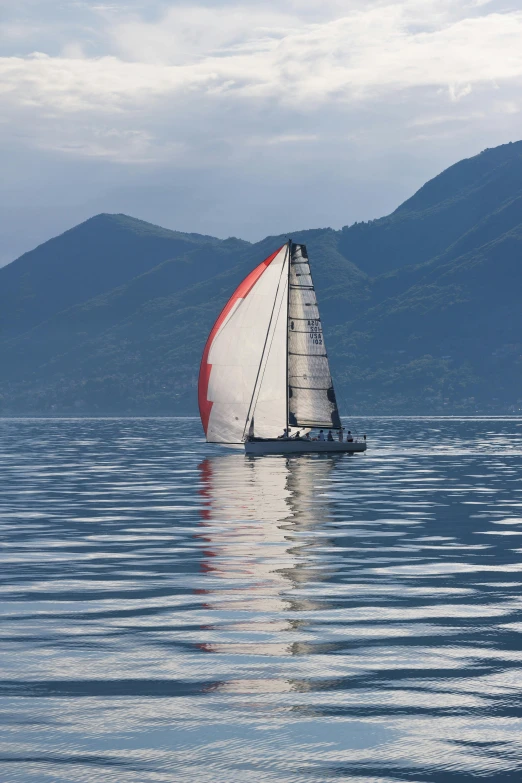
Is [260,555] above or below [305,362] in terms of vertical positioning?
below

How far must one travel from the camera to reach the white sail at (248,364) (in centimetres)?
8581

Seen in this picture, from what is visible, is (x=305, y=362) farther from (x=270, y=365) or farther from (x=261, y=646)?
(x=261, y=646)

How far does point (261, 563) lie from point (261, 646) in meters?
9.92

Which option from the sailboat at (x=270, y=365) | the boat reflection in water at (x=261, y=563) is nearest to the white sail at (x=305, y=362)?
the sailboat at (x=270, y=365)

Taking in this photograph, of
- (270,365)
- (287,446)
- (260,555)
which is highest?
(270,365)

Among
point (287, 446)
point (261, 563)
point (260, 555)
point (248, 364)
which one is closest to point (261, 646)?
point (261, 563)

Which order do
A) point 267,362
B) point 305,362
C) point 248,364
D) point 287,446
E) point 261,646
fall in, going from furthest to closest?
point 305,362 → point 267,362 → point 248,364 → point 287,446 → point 261,646

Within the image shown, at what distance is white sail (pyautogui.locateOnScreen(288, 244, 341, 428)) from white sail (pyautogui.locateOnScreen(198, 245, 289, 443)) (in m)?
0.73

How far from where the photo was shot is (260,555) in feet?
99.8

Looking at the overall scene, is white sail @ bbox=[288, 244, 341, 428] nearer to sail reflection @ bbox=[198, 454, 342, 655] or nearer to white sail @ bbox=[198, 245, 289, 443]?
white sail @ bbox=[198, 245, 289, 443]

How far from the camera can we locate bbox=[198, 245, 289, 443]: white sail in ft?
282

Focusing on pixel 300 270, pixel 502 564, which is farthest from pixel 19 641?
pixel 300 270

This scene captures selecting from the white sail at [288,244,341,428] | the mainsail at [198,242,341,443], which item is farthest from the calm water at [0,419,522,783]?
the white sail at [288,244,341,428]

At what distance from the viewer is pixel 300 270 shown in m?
88.5
